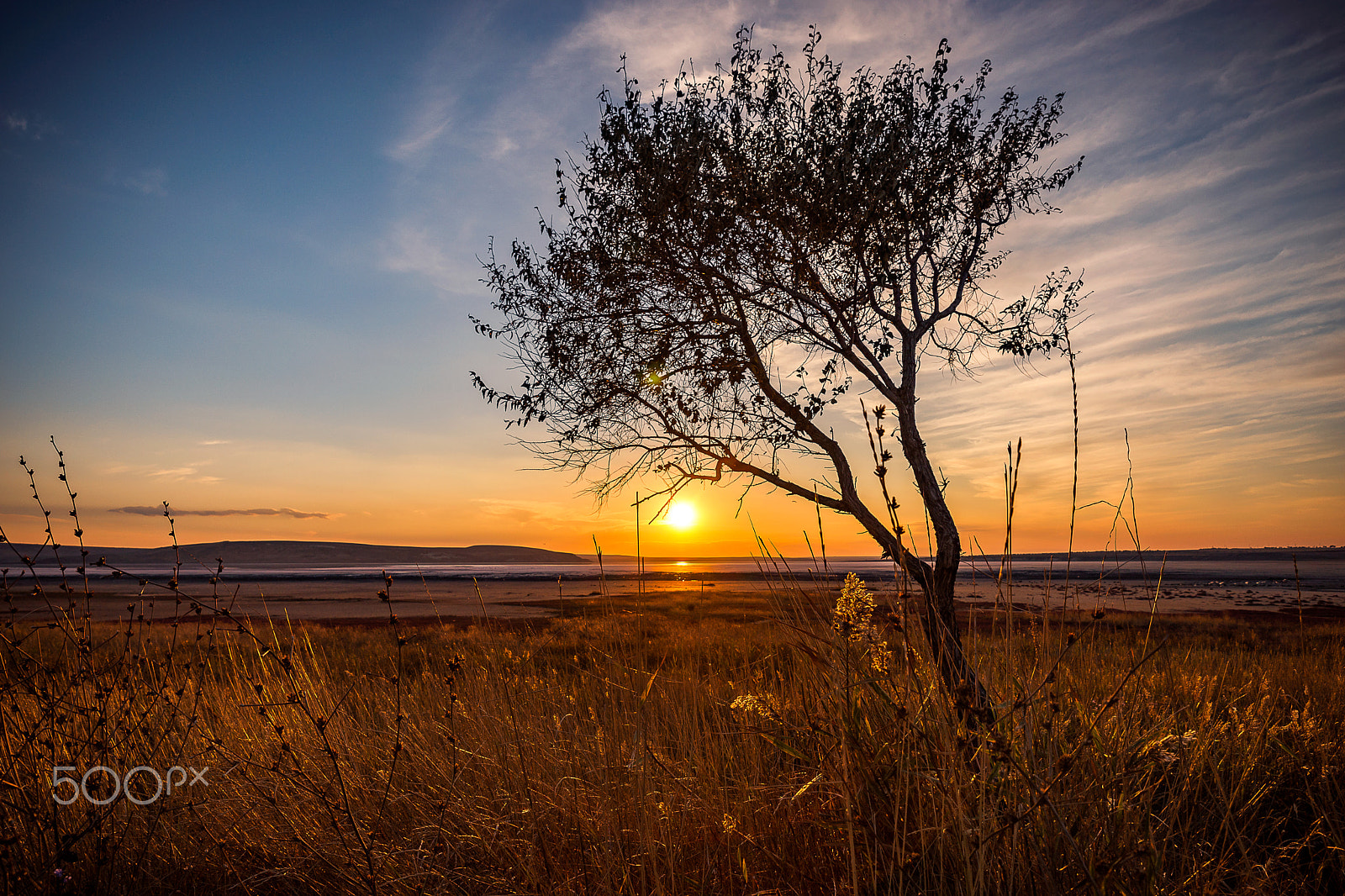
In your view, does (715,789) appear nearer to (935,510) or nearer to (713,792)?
(713,792)

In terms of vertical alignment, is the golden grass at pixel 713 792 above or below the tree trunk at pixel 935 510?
below

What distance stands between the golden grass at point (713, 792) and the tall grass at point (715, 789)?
A: 0.08ft

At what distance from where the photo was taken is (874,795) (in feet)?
9.77

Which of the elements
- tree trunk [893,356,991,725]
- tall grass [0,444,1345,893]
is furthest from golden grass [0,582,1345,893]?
tree trunk [893,356,991,725]

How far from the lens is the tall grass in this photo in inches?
99.1

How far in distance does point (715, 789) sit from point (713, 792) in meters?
0.07

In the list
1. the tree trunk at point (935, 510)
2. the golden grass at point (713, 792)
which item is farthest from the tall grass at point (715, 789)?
the tree trunk at point (935, 510)

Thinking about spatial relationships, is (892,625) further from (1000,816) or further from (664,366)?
(664,366)

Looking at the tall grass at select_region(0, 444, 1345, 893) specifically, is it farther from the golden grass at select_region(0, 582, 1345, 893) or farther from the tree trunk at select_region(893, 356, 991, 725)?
the tree trunk at select_region(893, 356, 991, 725)

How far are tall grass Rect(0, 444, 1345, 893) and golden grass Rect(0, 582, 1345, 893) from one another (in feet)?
0.08

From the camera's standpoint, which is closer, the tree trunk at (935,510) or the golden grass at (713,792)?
the golden grass at (713,792)

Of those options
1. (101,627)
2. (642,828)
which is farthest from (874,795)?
(101,627)

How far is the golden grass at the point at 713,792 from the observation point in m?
2.52

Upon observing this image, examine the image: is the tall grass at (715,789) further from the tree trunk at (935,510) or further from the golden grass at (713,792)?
the tree trunk at (935,510)
